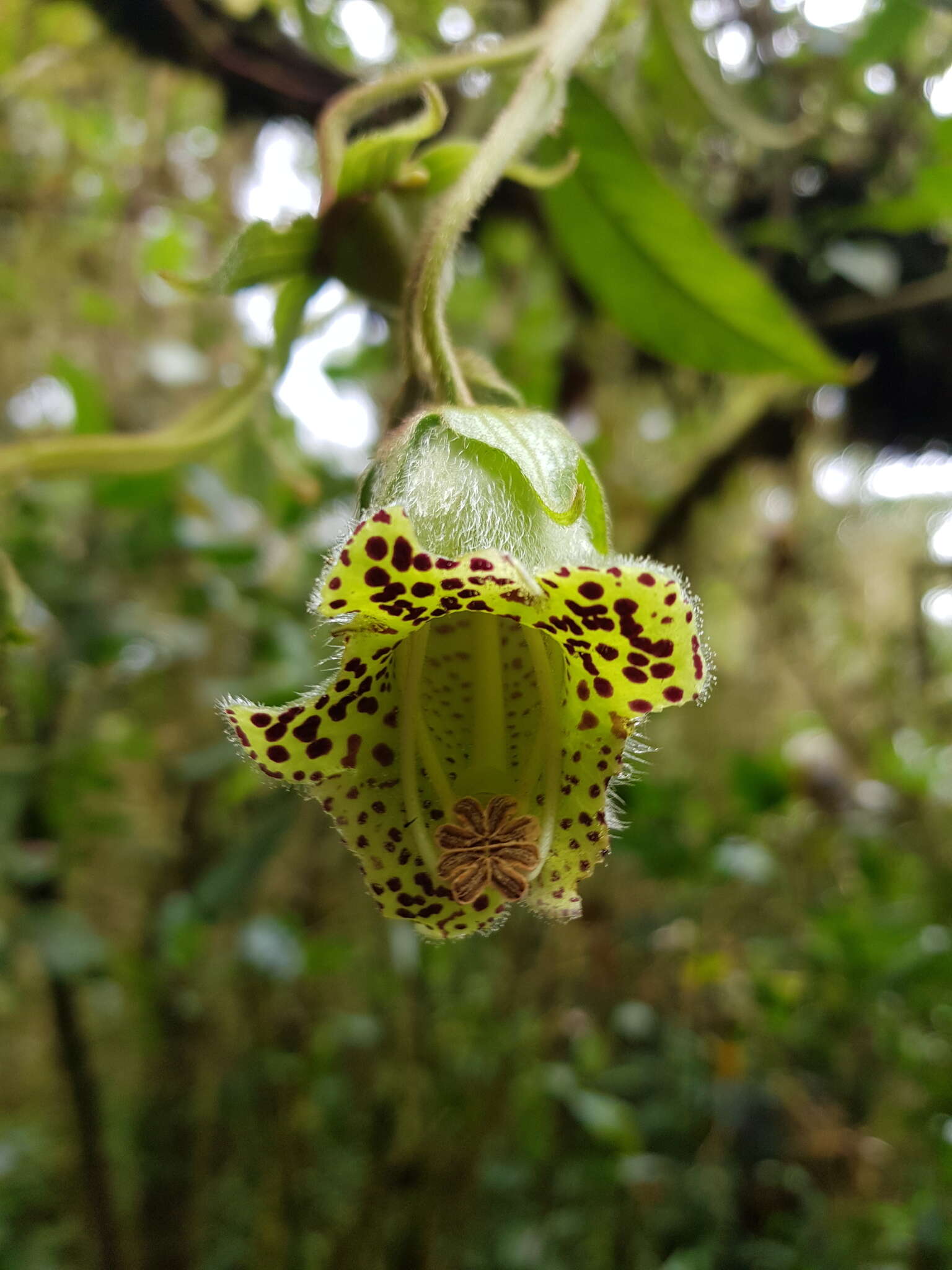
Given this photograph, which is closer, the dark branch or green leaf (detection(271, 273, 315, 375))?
green leaf (detection(271, 273, 315, 375))

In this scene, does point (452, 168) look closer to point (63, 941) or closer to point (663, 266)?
point (663, 266)

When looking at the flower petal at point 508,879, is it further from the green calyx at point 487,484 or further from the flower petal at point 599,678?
the green calyx at point 487,484

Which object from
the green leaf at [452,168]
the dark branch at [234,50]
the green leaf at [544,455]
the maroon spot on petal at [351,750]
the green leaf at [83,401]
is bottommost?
the green leaf at [83,401]

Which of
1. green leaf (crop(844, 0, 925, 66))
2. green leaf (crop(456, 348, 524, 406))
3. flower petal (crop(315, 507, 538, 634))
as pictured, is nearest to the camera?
flower petal (crop(315, 507, 538, 634))

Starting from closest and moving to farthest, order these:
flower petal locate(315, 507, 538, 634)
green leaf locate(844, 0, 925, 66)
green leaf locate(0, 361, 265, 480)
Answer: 1. flower petal locate(315, 507, 538, 634)
2. green leaf locate(0, 361, 265, 480)
3. green leaf locate(844, 0, 925, 66)

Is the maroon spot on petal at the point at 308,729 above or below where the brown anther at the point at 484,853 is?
above

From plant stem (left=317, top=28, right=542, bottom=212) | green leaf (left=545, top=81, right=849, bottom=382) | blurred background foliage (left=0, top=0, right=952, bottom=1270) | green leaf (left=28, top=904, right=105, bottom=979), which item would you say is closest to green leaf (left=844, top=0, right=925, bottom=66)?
blurred background foliage (left=0, top=0, right=952, bottom=1270)

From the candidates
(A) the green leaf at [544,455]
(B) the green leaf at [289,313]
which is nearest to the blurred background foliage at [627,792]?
(B) the green leaf at [289,313]

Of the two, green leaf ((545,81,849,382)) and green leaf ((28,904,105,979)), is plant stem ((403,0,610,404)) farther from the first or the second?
green leaf ((28,904,105,979))
